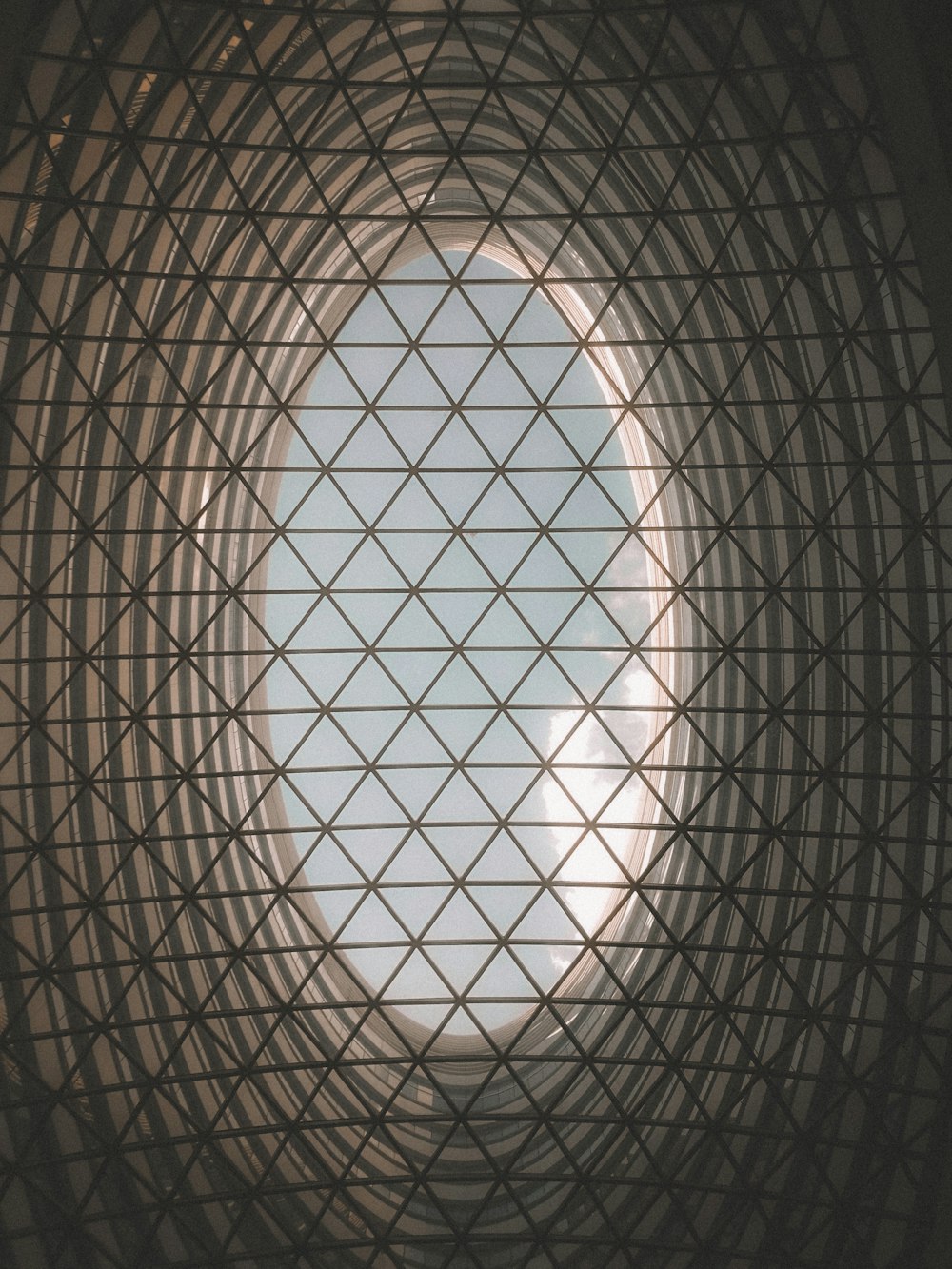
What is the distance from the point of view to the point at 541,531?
2205 centimetres

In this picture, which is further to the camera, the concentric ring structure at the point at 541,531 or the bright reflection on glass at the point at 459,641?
the bright reflection on glass at the point at 459,641

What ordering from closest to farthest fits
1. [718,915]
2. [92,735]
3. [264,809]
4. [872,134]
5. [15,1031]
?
[872,134], [15,1031], [92,735], [718,915], [264,809]

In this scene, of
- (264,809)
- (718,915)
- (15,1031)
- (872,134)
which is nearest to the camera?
(872,134)

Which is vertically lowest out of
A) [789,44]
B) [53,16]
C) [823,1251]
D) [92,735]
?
[823,1251]

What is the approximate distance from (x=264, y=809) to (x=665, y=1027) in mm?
11685

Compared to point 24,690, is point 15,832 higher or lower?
lower

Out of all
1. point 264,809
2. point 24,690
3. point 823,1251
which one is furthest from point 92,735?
point 823,1251

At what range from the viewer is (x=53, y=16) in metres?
19.6

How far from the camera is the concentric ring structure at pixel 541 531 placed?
806 inches

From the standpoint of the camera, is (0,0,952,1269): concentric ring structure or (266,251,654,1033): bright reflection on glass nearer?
(0,0,952,1269): concentric ring structure

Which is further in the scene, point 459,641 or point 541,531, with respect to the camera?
point 459,641

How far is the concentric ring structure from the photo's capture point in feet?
67.2

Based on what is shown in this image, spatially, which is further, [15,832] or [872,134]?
[15,832]

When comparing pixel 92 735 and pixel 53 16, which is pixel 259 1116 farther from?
pixel 53 16
